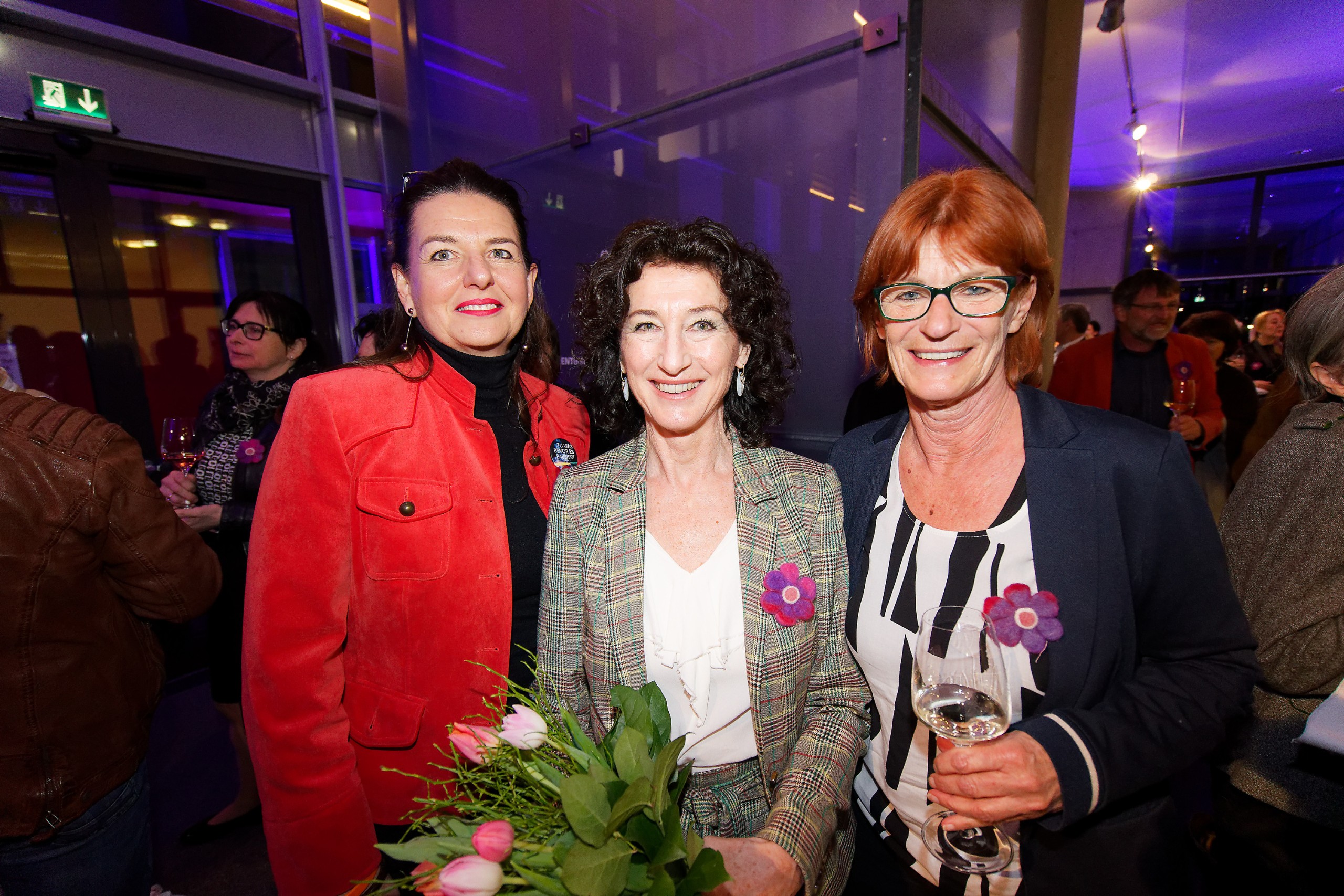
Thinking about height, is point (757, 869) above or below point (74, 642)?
below

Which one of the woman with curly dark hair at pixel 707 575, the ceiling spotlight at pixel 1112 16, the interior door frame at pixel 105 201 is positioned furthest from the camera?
the ceiling spotlight at pixel 1112 16

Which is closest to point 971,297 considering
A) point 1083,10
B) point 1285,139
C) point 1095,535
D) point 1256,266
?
point 1095,535

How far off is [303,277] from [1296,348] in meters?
6.62

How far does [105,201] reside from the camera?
4070mm

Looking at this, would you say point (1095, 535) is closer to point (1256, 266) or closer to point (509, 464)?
point (509, 464)

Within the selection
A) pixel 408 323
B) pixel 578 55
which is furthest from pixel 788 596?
pixel 578 55

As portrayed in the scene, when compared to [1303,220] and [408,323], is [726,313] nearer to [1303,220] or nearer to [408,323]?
[408,323]

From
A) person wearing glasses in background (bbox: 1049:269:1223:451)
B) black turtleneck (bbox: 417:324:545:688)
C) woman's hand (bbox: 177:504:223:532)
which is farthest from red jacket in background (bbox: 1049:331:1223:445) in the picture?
woman's hand (bbox: 177:504:223:532)

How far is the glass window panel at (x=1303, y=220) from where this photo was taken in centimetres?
828

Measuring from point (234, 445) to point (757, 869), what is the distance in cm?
275

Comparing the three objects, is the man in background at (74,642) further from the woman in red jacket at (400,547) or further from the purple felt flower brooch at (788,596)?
the purple felt flower brooch at (788,596)

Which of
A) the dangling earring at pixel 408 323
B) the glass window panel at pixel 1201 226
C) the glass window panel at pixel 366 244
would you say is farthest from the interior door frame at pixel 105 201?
→ the glass window panel at pixel 1201 226

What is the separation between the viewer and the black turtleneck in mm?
1518

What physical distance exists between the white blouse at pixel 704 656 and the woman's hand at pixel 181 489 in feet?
7.70
